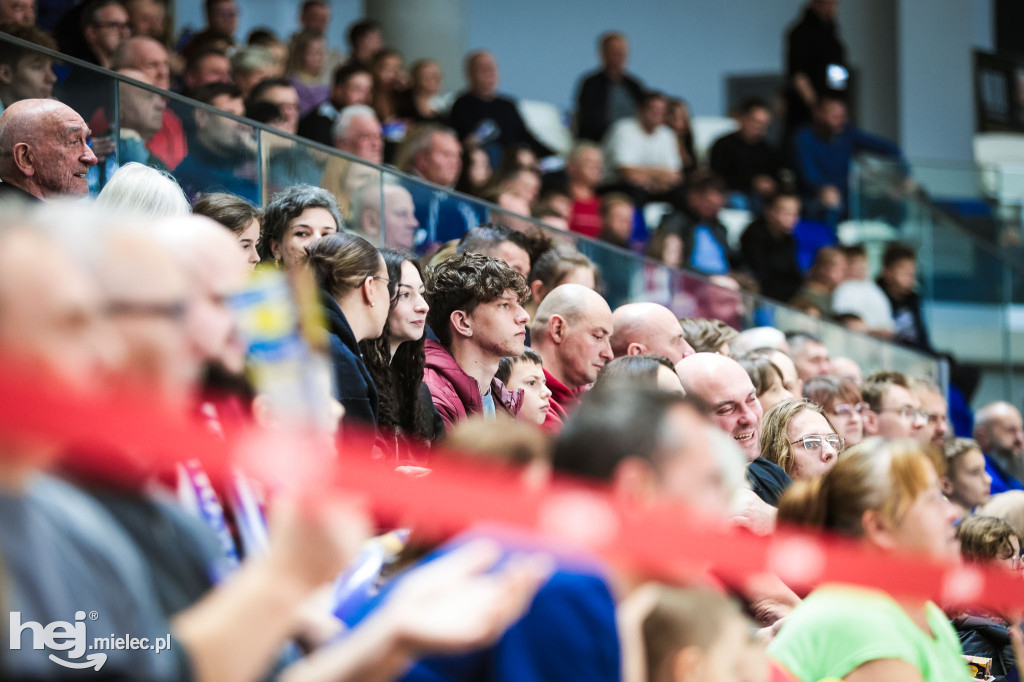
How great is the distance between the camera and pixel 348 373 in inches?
128

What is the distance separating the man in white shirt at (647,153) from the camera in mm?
9320

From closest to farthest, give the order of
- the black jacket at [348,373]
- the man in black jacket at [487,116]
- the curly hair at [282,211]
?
the black jacket at [348,373] → the curly hair at [282,211] → the man in black jacket at [487,116]

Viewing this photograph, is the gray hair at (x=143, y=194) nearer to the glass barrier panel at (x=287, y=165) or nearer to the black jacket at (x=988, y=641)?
the glass barrier panel at (x=287, y=165)

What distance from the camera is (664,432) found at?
187 cm

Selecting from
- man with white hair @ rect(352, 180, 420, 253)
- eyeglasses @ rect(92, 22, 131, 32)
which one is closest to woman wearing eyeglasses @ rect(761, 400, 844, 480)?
man with white hair @ rect(352, 180, 420, 253)

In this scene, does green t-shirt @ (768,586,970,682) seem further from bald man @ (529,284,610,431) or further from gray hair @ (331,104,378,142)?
gray hair @ (331,104,378,142)

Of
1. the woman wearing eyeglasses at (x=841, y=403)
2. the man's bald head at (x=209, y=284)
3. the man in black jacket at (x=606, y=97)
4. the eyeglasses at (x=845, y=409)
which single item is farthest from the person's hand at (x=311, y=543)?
the man in black jacket at (x=606, y=97)

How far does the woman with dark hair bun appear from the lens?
373 centimetres

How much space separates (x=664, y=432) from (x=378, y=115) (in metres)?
5.94

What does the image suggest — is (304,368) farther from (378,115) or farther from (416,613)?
(378,115)

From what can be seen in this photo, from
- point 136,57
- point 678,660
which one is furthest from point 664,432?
point 136,57

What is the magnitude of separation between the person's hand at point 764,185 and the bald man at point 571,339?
5729mm

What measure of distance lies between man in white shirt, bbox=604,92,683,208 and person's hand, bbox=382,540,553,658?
7.67 meters

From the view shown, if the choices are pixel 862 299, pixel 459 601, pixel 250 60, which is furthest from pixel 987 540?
pixel 862 299
